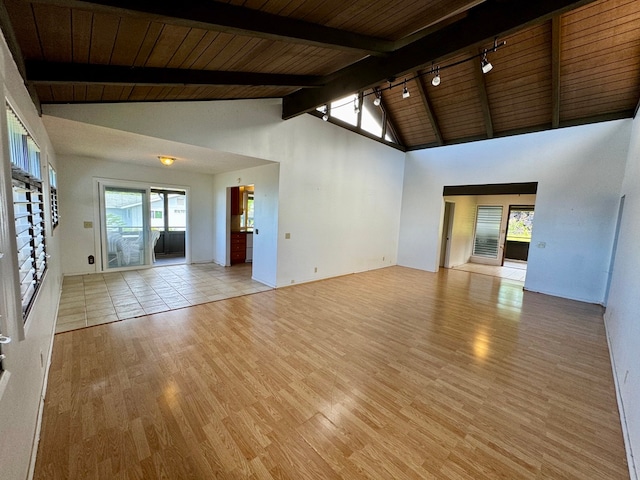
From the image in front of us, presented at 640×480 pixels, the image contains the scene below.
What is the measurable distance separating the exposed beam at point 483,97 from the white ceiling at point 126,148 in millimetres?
4480

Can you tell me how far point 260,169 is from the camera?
17.5 ft

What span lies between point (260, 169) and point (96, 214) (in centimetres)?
355

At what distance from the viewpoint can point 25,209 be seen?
6.25 feet

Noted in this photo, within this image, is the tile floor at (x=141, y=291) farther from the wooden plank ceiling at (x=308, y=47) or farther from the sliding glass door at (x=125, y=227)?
the wooden plank ceiling at (x=308, y=47)

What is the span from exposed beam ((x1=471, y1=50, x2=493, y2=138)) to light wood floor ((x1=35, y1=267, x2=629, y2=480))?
4589 millimetres

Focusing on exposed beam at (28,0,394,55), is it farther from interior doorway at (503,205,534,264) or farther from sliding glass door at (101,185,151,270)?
interior doorway at (503,205,534,264)

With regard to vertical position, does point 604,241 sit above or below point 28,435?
above

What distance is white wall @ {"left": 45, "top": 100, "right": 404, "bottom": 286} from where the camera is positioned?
349cm

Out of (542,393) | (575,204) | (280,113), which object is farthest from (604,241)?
(280,113)

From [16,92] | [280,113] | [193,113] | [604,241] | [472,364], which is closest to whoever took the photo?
[16,92]

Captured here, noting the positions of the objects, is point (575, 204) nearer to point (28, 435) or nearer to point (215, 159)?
point (215, 159)

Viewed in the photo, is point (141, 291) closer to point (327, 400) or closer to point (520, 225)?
point (327, 400)

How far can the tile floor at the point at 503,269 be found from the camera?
722cm

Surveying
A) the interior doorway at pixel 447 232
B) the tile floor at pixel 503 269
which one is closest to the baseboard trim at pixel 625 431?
the tile floor at pixel 503 269
